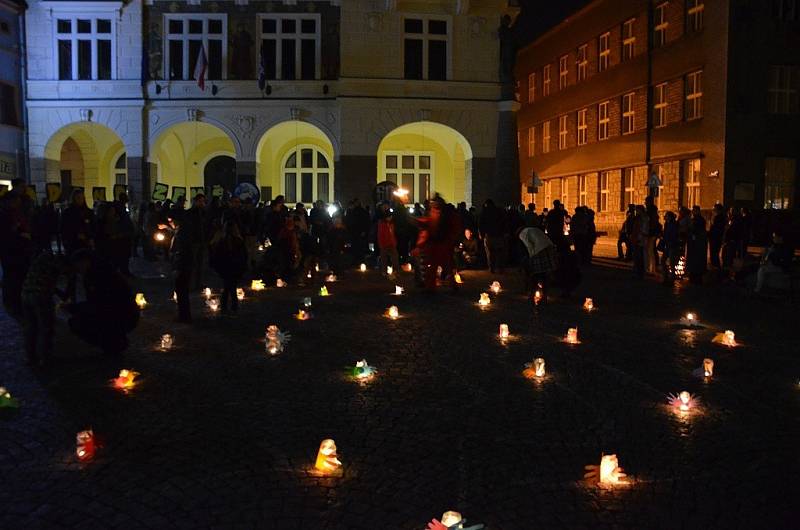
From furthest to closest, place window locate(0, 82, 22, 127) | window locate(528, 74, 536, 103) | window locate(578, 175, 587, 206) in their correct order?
window locate(528, 74, 536, 103) → window locate(578, 175, 587, 206) → window locate(0, 82, 22, 127)

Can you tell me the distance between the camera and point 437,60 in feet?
100

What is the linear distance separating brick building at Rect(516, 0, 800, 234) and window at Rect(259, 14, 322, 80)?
13.6m

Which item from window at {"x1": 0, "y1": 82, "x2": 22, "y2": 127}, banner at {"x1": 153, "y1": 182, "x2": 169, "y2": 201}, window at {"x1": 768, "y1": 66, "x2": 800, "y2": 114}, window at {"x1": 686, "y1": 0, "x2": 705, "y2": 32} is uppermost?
window at {"x1": 686, "y1": 0, "x2": 705, "y2": 32}

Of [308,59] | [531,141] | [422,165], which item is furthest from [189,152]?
[531,141]

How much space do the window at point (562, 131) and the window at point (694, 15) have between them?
38.8 feet

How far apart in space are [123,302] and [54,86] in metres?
23.7

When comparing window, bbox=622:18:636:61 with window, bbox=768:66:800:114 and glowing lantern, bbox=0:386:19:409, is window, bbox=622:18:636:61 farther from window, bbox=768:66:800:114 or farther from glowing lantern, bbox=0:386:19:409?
glowing lantern, bbox=0:386:19:409

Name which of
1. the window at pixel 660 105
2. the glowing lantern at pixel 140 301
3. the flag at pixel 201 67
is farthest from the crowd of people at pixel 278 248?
the window at pixel 660 105

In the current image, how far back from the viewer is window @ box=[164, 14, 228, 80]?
29.9m

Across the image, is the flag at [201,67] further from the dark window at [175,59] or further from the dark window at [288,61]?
the dark window at [288,61]

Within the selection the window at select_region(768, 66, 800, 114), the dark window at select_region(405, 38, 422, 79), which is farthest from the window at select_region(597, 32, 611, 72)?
the dark window at select_region(405, 38, 422, 79)

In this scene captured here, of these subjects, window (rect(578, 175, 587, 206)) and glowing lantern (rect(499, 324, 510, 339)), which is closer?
glowing lantern (rect(499, 324, 510, 339))

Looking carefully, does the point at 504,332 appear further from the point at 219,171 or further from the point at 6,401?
the point at 219,171

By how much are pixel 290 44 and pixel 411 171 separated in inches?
290
